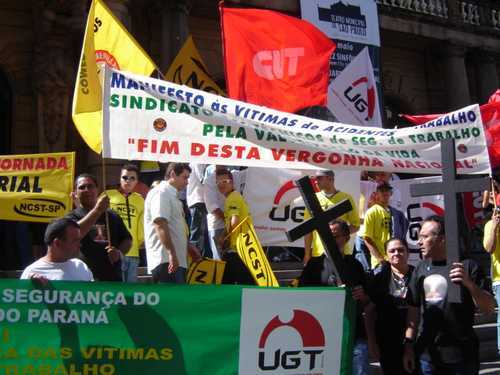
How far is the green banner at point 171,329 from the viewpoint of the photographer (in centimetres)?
418

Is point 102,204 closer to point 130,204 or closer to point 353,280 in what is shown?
point 353,280

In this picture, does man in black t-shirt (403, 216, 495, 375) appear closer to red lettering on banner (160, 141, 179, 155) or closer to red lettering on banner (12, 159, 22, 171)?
red lettering on banner (160, 141, 179, 155)

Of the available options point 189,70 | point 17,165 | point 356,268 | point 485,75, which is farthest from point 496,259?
point 485,75

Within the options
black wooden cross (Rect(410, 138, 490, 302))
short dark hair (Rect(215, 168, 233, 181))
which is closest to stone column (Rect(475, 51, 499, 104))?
short dark hair (Rect(215, 168, 233, 181))

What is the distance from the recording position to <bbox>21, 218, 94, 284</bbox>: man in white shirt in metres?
4.55

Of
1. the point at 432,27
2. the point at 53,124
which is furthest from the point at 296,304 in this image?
the point at 432,27

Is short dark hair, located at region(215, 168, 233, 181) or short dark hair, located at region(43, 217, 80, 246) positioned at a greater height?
short dark hair, located at region(215, 168, 233, 181)

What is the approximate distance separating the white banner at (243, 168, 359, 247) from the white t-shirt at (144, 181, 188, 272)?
2244 millimetres

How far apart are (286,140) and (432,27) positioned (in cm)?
1702

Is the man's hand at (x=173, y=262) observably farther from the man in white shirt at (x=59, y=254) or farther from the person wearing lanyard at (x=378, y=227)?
the person wearing lanyard at (x=378, y=227)

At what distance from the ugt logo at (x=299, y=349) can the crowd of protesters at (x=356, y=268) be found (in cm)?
36

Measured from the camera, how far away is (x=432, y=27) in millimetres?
20531

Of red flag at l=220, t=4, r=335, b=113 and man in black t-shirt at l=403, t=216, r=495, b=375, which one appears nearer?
man in black t-shirt at l=403, t=216, r=495, b=375

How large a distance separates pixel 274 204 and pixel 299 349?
4.44 meters
